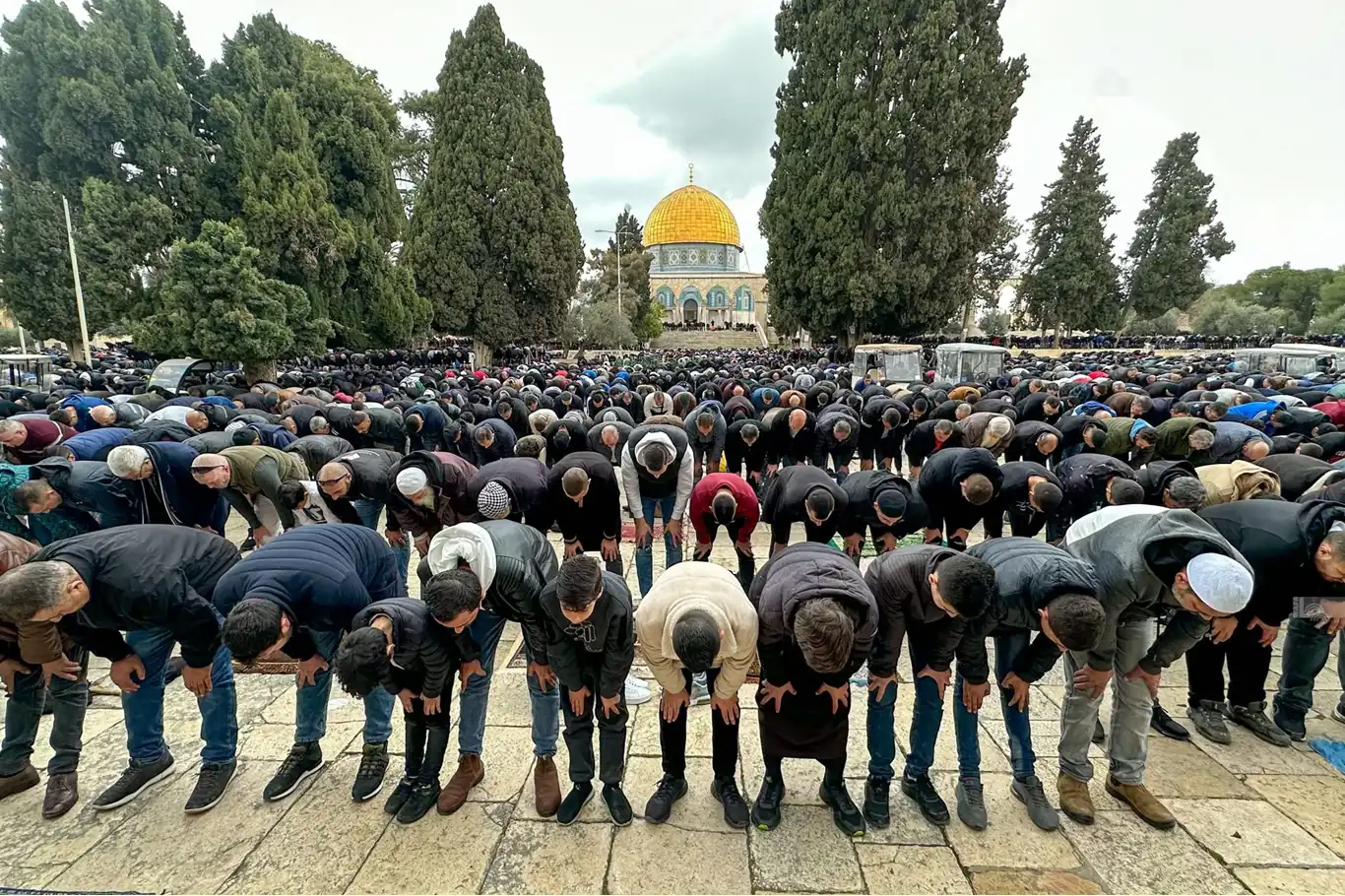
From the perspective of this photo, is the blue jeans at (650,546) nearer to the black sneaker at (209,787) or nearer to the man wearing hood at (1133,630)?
the black sneaker at (209,787)

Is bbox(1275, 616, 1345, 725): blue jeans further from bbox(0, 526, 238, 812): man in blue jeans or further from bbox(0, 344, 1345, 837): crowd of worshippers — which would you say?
bbox(0, 526, 238, 812): man in blue jeans

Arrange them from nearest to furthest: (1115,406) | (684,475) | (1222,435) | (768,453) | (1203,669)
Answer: (1203,669), (684,475), (1222,435), (768,453), (1115,406)

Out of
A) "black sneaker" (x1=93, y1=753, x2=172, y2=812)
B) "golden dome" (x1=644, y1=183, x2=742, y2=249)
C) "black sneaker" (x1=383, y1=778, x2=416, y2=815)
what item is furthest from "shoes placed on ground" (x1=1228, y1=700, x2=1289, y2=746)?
"golden dome" (x1=644, y1=183, x2=742, y2=249)

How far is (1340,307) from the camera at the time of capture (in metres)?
41.2

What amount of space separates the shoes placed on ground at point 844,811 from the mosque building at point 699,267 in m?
57.4

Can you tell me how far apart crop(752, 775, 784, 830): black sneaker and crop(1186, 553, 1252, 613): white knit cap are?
2.05 metres

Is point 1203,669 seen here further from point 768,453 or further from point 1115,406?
point 1115,406

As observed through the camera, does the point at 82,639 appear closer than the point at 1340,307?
Yes

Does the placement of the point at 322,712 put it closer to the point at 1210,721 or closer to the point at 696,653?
the point at 696,653

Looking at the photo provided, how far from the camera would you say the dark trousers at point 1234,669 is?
361cm

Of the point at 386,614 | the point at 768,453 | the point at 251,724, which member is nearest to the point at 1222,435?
the point at 768,453

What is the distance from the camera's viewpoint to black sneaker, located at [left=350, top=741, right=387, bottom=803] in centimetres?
320

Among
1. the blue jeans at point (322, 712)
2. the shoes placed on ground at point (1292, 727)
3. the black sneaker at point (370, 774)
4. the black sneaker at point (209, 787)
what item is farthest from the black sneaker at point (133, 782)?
the shoes placed on ground at point (1292, 727)

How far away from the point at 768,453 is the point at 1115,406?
4.92 m
